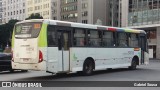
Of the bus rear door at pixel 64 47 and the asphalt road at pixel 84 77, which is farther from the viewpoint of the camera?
the bus rear door at pixel 64 47

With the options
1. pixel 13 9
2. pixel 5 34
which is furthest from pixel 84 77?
pixel 13 9

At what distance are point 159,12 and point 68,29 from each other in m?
52.8

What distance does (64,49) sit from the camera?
19.0m

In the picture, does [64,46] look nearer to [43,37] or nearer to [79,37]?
[79,37]

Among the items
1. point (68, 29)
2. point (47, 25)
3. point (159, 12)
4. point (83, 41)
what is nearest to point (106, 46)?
point (83, 41)

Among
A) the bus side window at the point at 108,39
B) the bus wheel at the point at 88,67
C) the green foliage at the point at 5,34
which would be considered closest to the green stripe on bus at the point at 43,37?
the bus wheel at the point at 88,67

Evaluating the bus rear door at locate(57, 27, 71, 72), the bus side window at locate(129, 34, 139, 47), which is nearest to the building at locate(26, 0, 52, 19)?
→ the bus side window at locate(129, 34, 139, 47)

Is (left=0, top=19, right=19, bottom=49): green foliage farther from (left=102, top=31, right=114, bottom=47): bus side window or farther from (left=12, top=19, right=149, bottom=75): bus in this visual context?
(left=102, top=31, right=114, bottom=47): bus side window

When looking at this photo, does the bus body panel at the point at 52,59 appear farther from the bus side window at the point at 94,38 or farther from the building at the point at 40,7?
the building at the point at 40,7

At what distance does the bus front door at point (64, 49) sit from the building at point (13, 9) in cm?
13841

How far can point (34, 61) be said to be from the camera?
17547 mm

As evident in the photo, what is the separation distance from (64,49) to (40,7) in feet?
424

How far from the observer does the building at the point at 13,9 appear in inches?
6166

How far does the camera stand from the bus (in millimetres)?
17719
